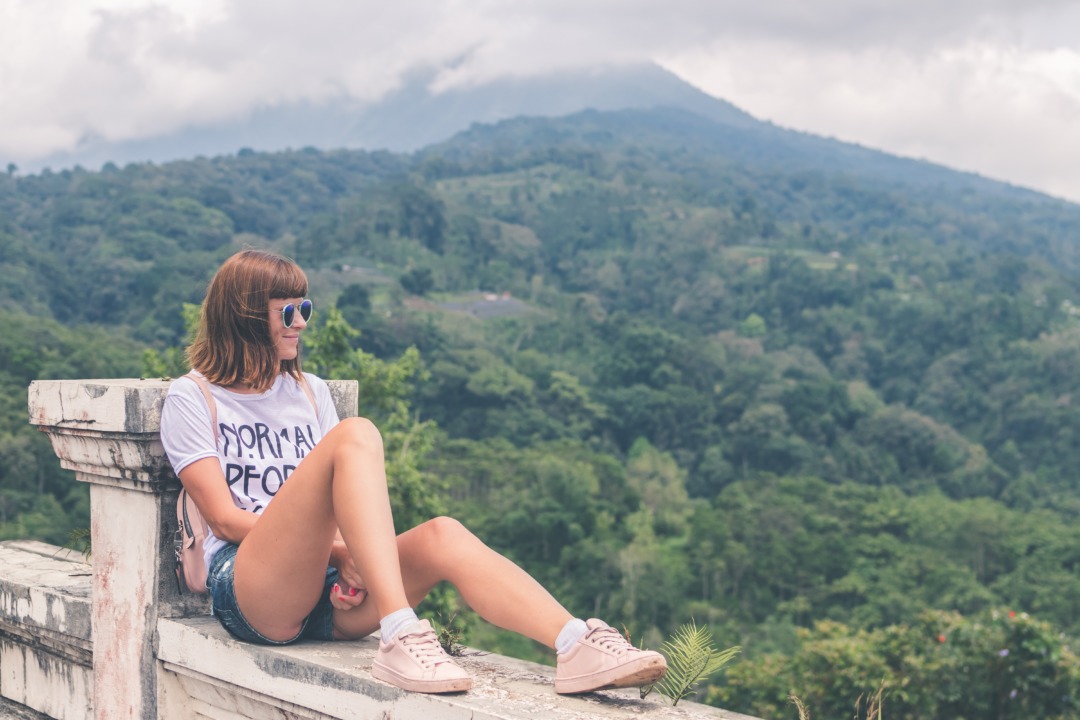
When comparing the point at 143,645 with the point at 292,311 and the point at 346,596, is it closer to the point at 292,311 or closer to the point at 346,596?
the point at 346,596

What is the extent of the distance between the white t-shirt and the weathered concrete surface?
447mm

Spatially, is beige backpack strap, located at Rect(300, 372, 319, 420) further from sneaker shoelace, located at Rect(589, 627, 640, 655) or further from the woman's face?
Answer: sneaker shoelace, located at Rect(589, 627, 640, 655)

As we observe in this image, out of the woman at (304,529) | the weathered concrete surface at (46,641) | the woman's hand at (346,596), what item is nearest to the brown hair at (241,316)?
the woman at (304,529)

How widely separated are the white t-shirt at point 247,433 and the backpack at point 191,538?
16 millimetres

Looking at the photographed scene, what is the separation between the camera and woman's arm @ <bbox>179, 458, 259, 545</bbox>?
204 centimetres

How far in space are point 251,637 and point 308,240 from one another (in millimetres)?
62847

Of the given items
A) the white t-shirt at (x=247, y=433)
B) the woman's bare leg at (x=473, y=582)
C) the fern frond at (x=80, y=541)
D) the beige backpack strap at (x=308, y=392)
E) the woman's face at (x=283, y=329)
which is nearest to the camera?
the woman's bare leg at (x=473, y=582)

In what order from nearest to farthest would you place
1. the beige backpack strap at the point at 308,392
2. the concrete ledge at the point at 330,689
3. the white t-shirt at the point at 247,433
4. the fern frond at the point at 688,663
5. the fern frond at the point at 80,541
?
Answer: the concrete ledge at the point at 330,689
the fern frond at the point at 688,663
the white t-shirt at the point at 247,433
the beige backpack strap at the point at 308,392
the fern frond at the point at 80,541

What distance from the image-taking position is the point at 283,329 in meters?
2.21

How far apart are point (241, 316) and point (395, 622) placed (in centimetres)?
74

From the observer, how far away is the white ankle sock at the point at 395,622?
5.98 feet

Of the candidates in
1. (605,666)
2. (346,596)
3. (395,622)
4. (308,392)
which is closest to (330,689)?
(395,622)

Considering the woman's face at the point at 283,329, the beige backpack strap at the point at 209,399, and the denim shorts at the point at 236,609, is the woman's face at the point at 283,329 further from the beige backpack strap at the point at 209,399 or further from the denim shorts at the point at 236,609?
the denim shorts at the point at 236,609

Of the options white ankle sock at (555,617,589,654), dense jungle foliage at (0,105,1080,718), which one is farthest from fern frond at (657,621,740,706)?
dense jungle foliage at (0,105,1080,718)
